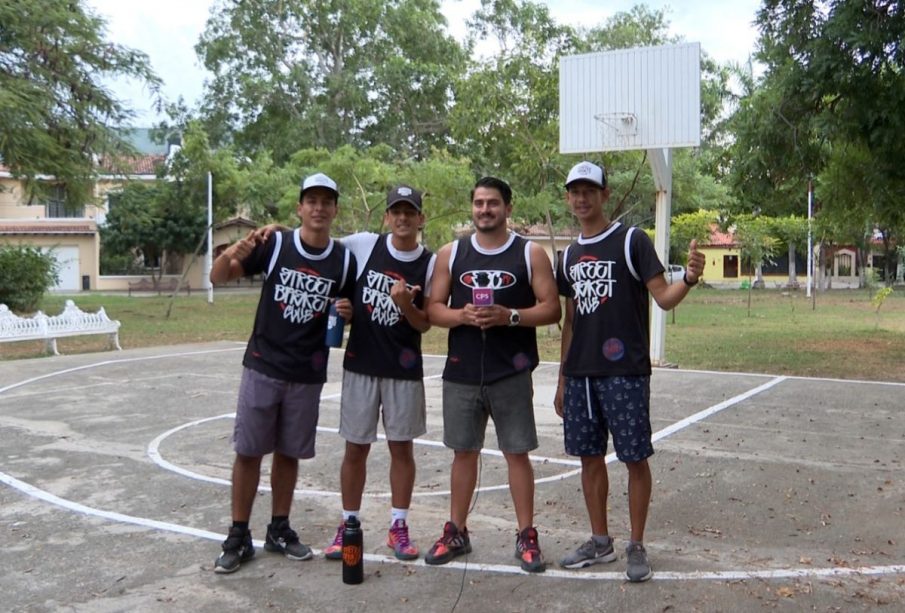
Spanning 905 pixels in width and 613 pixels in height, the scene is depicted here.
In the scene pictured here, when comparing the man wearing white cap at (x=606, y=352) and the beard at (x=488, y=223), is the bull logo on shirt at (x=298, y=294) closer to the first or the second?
the beard at (x=488, y=223)

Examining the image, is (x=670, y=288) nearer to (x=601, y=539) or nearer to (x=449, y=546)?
(x=601, y=539)

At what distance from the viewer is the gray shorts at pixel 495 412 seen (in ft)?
13.4

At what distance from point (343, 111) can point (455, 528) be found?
105 ft

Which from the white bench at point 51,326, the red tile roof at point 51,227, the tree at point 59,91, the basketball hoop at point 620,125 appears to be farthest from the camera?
the red tile roof at point 51,227

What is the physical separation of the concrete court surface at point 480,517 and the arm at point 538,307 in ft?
3.96

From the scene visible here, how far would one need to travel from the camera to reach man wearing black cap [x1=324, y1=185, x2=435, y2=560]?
416 cm

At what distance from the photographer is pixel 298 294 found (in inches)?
164

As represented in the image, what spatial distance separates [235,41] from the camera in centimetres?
3509

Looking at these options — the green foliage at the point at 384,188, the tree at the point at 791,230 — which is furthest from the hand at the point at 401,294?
the tree at the point at 791,230

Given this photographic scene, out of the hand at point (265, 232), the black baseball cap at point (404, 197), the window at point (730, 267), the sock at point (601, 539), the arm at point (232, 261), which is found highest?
the window at point (730, 267)

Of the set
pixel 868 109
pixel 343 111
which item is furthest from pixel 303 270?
pixel 343 111

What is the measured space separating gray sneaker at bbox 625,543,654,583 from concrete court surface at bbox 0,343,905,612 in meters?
0.08

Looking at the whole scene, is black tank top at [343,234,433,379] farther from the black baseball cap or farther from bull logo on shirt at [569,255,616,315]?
bull logo on shirt at [569,255,616,315]

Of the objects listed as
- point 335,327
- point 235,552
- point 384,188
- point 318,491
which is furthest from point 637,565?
point 384,188
